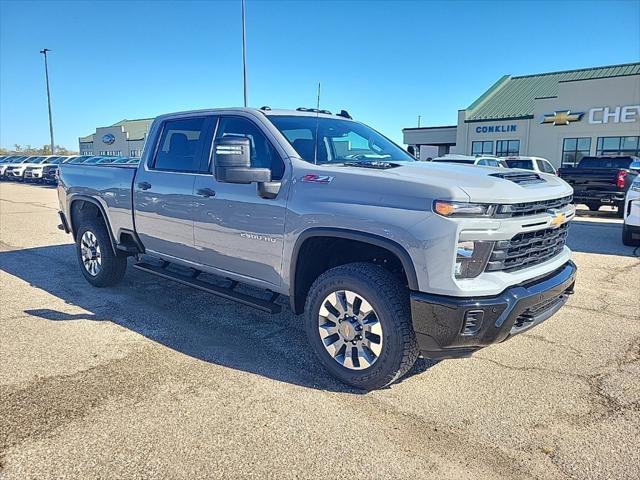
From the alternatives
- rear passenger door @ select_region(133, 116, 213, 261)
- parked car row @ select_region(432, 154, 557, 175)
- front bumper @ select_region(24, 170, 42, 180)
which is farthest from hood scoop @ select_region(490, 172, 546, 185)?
front bumper @ select_region(24, 170, 42, 180)

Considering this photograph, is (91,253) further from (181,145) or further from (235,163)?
(235,163)

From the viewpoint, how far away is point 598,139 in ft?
91.5

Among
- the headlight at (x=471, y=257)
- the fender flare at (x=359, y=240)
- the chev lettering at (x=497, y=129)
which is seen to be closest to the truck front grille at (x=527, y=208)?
the headlight at (x=471, y=257)

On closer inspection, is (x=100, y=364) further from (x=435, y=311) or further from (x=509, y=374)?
(x=509, y=374)

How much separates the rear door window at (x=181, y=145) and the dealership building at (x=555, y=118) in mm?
19845

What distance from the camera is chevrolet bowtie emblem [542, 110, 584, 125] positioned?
28188 mm

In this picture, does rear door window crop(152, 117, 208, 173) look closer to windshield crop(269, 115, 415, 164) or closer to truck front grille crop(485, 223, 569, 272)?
windshield crop(269, 115, 415, 164)

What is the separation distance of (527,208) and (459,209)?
1.92 ft

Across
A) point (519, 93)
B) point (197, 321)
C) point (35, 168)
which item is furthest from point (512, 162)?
point (35, 168)

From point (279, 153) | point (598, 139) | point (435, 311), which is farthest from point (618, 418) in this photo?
point (598, 139)

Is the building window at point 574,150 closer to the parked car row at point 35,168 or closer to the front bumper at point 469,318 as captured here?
the parked car row at point 35,168

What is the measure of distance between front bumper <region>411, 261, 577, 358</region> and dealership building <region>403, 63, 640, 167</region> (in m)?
21.2

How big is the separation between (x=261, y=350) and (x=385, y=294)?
1442mm

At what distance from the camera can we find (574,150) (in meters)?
28.9
